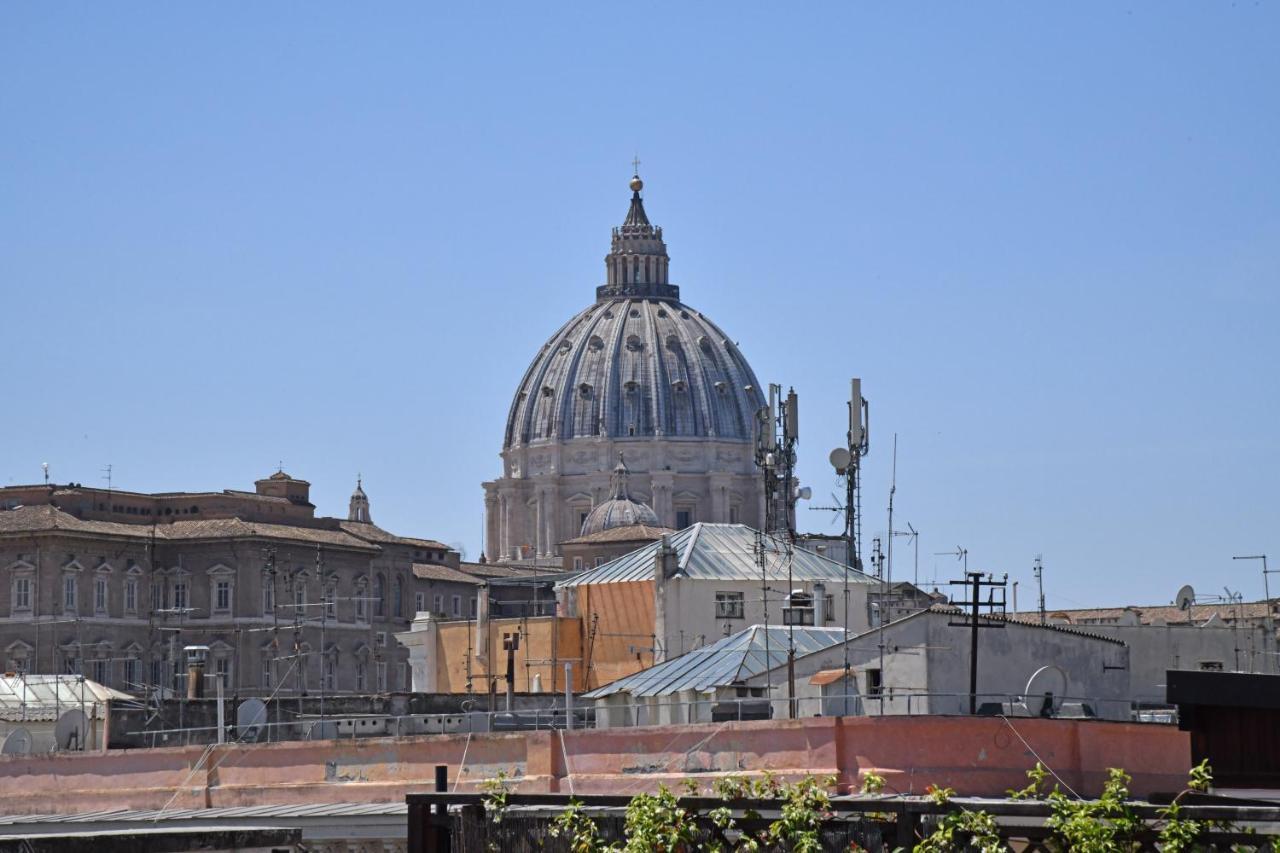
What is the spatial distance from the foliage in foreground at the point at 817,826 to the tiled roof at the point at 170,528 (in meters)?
66.2

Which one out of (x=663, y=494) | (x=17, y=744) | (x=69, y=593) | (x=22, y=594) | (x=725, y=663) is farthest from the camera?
(x=663, y=494)

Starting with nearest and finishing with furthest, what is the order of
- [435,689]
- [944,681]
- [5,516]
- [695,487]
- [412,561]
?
[944,681] → [435,689] → [5,516] → [412,561] → [695,487]

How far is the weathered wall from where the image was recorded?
1908 cm

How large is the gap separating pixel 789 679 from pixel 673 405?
110 m

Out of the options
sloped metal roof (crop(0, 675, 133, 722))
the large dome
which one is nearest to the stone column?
the large dome

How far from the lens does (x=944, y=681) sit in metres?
25.1

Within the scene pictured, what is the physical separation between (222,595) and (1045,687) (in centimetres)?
5710

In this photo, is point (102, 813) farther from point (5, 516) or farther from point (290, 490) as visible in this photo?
point (290, 490)

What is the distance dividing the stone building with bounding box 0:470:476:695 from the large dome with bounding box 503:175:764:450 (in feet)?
169

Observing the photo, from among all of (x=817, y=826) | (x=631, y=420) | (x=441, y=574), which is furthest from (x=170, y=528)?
(x=817, y=826)

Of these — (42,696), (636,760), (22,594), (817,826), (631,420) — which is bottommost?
(817,826)

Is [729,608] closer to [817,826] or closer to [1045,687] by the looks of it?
[1045,687]

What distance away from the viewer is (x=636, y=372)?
138125mm

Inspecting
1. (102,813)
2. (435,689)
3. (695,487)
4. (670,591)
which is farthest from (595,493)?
(102,813)
